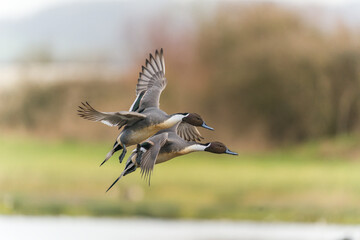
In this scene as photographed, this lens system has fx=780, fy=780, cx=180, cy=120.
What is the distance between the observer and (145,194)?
1229cm

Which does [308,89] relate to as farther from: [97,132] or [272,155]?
[97,132]

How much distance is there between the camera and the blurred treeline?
43.3 ft

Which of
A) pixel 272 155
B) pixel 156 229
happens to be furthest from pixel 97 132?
pixel 156 229

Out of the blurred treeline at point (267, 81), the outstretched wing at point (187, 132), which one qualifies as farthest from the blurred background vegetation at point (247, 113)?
the outstretched wing at point (187, 132)

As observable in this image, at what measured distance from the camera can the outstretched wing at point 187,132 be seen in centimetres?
238

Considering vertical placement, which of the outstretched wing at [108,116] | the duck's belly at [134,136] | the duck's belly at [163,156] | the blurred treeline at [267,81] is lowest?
the duck's belly at [163,156]

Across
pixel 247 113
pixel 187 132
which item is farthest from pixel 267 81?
pixel 187 132

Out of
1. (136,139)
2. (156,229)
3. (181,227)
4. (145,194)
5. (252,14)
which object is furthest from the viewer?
(252,14)

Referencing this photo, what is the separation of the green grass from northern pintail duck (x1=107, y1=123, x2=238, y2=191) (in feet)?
27.5

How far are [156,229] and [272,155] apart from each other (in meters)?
5.16

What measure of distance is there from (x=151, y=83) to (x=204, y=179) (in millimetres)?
11226

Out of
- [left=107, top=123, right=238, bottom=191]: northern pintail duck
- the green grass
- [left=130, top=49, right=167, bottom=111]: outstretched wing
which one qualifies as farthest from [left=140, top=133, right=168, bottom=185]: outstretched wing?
the green grass

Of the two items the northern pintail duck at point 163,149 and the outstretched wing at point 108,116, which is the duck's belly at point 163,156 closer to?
the northern pintail duck at point 163,149

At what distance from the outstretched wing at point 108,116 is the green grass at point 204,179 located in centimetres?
839
